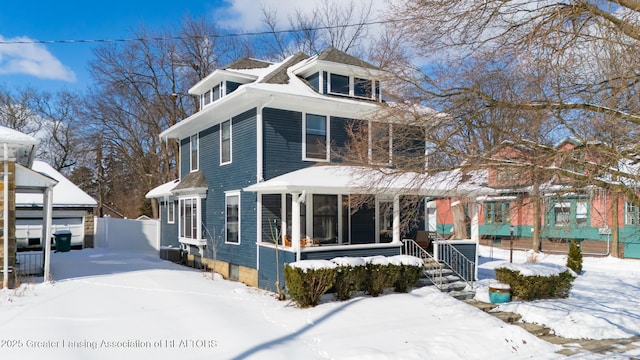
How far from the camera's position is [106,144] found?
3184 cm

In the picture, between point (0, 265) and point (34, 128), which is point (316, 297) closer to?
point (0, 265)

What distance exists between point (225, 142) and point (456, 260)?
317 inches

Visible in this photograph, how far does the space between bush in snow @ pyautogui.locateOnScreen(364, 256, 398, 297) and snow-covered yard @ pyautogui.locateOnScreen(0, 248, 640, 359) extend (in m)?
0.25

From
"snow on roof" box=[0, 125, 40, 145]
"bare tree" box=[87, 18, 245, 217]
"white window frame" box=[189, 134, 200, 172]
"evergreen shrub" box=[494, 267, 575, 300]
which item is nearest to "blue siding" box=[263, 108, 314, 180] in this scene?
"white window frame" box=[189, 134, 200, 172]

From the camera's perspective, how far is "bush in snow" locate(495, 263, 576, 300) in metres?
11.6

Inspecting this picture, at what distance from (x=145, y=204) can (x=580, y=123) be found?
31.1 metres

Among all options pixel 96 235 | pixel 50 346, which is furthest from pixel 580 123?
pixel 96 235

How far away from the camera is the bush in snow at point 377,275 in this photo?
10984mm

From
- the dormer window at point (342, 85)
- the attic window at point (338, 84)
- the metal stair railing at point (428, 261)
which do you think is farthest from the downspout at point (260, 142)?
the metal stair railing at point (428, 261)

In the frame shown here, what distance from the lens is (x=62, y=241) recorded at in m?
20.8

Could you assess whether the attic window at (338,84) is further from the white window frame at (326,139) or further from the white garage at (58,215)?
the white garage at (58,215)

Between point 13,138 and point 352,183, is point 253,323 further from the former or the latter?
point 13,138

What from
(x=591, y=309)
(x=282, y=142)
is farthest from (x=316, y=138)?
(x=591, y=309)

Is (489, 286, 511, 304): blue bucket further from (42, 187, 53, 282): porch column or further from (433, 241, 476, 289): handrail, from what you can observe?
(42, 187, 53, 282): porch column
